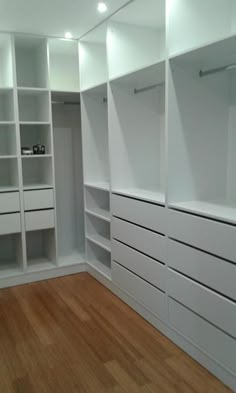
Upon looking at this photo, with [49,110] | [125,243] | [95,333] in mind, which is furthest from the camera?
[49,110]

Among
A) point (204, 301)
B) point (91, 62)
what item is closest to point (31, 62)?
point (91, 62)

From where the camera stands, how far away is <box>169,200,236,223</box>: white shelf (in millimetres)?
2009

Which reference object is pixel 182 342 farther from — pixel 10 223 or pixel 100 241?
pixel 10 223

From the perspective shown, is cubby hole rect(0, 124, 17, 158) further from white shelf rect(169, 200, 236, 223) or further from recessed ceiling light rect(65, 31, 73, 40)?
white shelf rect(169, 200, 236, 223)

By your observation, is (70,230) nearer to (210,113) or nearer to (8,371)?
(8,371)

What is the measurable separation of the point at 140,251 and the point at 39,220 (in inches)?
50.9

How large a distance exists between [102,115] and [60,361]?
2483 millimetres

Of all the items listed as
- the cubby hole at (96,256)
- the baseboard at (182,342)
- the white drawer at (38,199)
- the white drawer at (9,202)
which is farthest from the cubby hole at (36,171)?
the baseboard at (182,342)

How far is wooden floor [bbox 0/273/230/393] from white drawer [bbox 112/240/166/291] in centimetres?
37

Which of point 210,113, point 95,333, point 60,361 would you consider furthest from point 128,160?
point 60,361

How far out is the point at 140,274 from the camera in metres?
2.89

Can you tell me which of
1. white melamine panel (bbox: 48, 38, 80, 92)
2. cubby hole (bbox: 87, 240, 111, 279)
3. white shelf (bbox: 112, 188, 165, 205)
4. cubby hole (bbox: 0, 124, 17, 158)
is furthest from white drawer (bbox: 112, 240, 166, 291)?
white melamine panel (bbox: 48, 38, 80, 92)

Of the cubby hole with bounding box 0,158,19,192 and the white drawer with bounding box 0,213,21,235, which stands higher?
the cubby hole with bounding box 0,158,19,192

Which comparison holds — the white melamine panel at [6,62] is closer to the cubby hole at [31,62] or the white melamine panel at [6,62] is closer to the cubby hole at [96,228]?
the cubby hole at [31,62]
